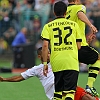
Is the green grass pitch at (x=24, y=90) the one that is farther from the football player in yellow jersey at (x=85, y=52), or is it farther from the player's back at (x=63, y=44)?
the player's back at (x=63, y=44)

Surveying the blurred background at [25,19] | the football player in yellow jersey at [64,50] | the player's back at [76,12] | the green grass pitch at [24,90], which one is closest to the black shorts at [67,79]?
the football player in yellow jersey at [64,50]

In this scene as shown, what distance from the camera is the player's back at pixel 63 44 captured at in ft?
27.5

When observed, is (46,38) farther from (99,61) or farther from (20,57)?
(20,57)

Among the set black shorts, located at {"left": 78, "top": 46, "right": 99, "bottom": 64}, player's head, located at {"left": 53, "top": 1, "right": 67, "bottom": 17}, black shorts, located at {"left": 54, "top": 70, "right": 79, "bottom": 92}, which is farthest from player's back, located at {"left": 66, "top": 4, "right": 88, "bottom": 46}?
black shorts, located at {"left": 54, "top": 70, "right": 79, "bottom": 92}

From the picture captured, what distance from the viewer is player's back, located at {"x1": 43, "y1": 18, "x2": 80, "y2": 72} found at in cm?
839

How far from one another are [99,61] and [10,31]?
14.3 metres

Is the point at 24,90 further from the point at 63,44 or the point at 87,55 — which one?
the point at 63,44

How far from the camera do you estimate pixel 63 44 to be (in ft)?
27.6

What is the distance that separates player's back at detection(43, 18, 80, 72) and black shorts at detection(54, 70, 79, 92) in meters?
0.08

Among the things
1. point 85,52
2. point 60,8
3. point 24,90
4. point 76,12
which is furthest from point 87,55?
point 24,90

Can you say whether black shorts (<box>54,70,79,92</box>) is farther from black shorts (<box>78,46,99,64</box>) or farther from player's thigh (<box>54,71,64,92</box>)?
black shorts (<box>78,46,99,64</box>)

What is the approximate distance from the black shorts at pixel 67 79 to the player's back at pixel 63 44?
0.08m

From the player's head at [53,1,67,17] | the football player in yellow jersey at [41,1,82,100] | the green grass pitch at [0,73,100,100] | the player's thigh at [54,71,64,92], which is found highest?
the player's head at [53,1,67,17]

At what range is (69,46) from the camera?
840 centimetres
